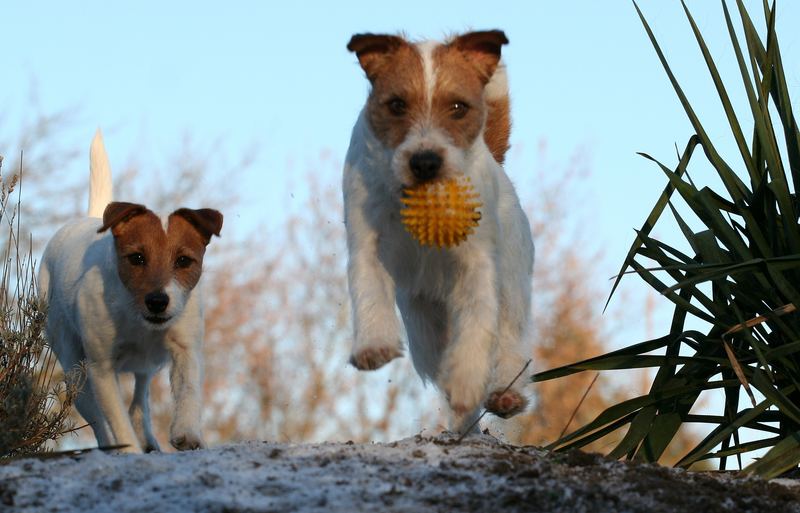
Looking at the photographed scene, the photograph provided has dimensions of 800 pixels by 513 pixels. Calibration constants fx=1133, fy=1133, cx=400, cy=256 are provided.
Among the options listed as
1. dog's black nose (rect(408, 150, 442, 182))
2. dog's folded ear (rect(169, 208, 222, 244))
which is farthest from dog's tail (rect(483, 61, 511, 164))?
dog's folded ear (rect(169, 208, 222, 244))

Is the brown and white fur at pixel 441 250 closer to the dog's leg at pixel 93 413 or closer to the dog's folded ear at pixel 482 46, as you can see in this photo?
the dog's folded ear at pixel 482 46

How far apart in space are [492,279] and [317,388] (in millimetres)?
10561

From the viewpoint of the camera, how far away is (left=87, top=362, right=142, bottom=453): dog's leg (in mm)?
6473

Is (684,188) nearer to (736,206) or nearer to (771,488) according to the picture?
(736,206)

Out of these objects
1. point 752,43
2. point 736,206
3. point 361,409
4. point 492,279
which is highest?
point 752,43

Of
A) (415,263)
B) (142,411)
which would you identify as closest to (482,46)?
(415,263)

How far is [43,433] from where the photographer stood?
5.65m

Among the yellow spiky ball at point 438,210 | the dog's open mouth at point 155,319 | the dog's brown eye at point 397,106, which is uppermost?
the dog's brown eye at point 397,106

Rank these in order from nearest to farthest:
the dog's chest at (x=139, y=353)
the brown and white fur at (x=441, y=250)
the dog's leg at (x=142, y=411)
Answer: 1. the brown and white fur at (x=441, y=250)
2. the dog's chest at (x=139, y=353)
3. the dog's leg at (x=142, y=411)

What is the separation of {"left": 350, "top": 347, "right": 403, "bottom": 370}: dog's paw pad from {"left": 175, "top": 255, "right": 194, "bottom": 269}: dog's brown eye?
214 cm

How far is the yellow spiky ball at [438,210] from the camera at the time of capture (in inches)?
193

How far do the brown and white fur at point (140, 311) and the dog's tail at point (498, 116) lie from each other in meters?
1.79

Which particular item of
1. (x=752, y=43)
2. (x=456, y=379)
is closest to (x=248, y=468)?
(x=456, y=379)

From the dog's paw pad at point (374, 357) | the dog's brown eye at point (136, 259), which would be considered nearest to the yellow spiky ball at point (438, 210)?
the dog's paw pad at point (374, 357)
